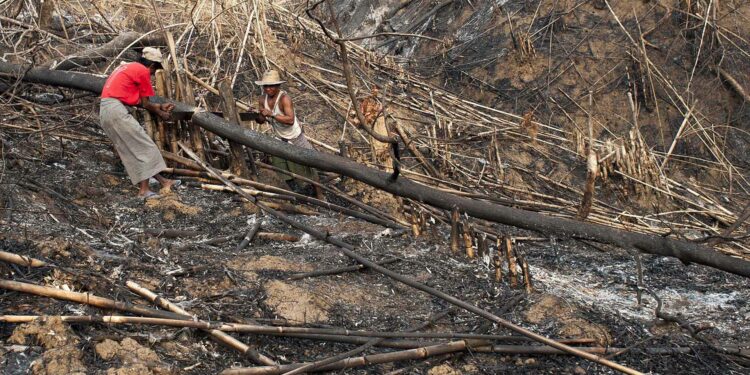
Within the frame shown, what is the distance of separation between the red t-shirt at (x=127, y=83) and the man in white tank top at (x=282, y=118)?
3.00ft

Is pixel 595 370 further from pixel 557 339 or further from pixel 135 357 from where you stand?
pixel 135 357

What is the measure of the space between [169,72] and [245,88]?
1985mm

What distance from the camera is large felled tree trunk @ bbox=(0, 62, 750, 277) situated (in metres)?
4.73

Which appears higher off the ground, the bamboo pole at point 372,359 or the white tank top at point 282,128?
the white tank top at point 282,128

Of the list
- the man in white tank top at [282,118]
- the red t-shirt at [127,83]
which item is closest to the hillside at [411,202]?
the man in white tank top at [282,118]

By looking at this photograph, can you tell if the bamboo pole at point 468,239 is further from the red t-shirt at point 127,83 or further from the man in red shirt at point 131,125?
the red t-shirt at point 127,83

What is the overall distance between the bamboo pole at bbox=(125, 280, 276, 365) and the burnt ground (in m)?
0.05

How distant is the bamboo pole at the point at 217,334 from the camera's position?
3.83m

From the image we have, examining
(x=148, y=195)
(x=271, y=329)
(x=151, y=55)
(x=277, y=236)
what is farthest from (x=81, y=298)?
(x=151, y=55)

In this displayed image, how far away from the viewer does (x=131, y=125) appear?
6008 millimetres

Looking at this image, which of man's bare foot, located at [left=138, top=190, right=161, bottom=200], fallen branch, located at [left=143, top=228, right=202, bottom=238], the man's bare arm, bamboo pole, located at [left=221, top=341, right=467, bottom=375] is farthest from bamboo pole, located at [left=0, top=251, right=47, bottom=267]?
the man's bare arm

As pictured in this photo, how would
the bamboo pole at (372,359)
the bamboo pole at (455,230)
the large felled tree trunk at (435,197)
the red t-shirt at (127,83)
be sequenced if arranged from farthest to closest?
the red t-shirt at (127,83) < the bamboo pole at (455,230) < the large felled tree trunk at (435,197) < the bamboo pole at (372,359)

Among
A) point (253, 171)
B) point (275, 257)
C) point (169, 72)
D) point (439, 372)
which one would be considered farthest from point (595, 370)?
point (169, 72)

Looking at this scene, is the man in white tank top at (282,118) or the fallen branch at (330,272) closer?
the fallen branch at (330,272)
